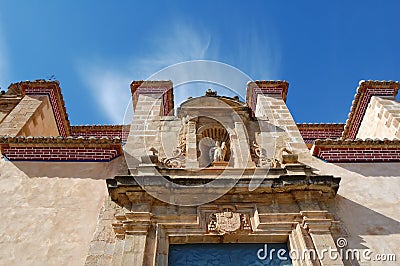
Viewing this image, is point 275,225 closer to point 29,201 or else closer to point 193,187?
point 193,187

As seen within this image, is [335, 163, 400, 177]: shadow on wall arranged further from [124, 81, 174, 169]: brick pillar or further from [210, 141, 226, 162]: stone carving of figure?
[124, 81, 174, 169]: brick pillar

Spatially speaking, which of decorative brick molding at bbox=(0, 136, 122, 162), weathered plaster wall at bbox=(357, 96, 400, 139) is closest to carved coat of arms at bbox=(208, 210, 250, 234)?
decorative brick molding at bbox=(0, 136, 122, 162)

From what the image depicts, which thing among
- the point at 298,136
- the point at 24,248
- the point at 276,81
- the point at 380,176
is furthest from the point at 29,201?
the point at 276,81

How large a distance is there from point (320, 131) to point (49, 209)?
8681 millimetres

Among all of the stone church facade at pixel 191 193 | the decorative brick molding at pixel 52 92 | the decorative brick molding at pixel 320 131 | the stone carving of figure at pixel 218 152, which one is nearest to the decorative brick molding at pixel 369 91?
the stone church facade at pixel 191 193

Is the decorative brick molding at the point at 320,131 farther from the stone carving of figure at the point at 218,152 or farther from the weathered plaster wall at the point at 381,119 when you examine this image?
the stone carving of figure at the point at 218,152

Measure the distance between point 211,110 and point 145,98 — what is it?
1.72 meters

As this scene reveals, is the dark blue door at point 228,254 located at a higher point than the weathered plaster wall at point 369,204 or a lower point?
lower

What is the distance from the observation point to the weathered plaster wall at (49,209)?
5172 mm

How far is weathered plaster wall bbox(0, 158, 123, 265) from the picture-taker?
204 inches

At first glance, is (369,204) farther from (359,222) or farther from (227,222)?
(227,222)

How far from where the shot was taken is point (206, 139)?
8289 millimetres

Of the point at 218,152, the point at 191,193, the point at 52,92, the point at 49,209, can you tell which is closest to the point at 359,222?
the point at 191,193

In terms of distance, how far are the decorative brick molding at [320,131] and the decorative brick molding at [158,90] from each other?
13.6 ft
